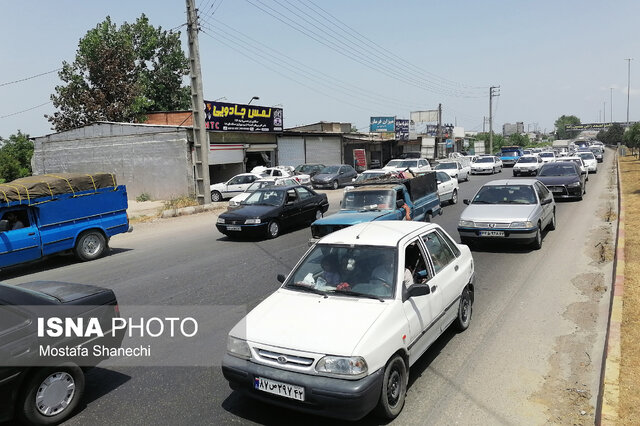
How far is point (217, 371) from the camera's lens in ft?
17.6

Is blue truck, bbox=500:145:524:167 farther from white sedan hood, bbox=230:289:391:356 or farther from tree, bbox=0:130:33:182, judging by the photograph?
white sedan hood, bbox=230:289:391:356

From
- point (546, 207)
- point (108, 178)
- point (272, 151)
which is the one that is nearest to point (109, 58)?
point (272, 151)

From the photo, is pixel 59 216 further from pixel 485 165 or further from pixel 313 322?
pixel 485 165

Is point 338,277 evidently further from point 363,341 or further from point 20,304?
point 20,304

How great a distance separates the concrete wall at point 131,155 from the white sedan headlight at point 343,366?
80.7 ft

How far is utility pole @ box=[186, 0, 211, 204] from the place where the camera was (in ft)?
71.3

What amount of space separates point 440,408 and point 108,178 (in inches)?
428

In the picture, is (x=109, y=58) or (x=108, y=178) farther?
(x=109, y=58)

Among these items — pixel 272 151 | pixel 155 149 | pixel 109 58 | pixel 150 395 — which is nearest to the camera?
pixel 150 395

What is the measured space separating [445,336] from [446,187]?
14.5 meters

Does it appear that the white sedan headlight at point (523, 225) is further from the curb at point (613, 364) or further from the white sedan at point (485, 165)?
the white sedan at point (485, 165)

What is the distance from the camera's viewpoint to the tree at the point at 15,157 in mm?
37406

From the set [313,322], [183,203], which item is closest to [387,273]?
[313,322]

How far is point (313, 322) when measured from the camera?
4.39 meters
